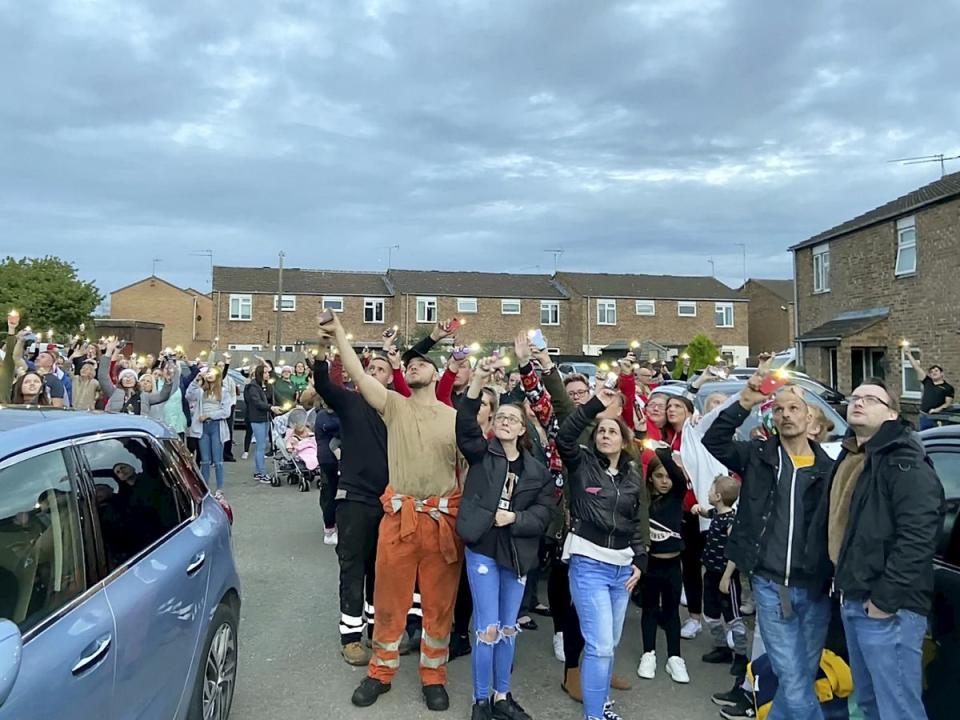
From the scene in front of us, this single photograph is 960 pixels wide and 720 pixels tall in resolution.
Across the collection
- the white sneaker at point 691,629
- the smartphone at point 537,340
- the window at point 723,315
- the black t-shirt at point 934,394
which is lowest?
the white sneaker at point 691,629

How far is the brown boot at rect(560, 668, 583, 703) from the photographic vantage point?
4.30m

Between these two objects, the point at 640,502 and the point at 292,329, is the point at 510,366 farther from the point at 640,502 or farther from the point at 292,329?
the point at 292,329

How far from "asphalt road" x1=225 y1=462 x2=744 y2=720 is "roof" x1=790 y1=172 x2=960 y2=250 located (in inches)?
706

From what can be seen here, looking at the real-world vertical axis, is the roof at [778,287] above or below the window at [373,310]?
above

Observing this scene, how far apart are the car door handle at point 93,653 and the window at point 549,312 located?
45.0m

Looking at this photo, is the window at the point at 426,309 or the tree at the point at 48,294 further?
the window at the point at 426,309

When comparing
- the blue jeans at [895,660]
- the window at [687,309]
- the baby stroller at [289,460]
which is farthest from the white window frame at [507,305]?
the blue jeans at [895,660]

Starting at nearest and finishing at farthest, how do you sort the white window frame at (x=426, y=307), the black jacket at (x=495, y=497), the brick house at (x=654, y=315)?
the black jacket at (x=495, y=497) → the white window frame at (x=426, y=307) → the brick house at (x=654, y=315)

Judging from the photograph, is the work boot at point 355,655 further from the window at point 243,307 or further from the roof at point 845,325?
the window at point 243,307

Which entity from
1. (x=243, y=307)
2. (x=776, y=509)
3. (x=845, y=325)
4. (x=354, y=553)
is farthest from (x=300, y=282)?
(x=776, y=509)

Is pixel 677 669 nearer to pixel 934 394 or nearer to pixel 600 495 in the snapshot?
pixel 600 495

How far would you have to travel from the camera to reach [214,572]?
11.5 feet

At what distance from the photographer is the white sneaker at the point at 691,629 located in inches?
212

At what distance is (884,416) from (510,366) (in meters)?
2.15
